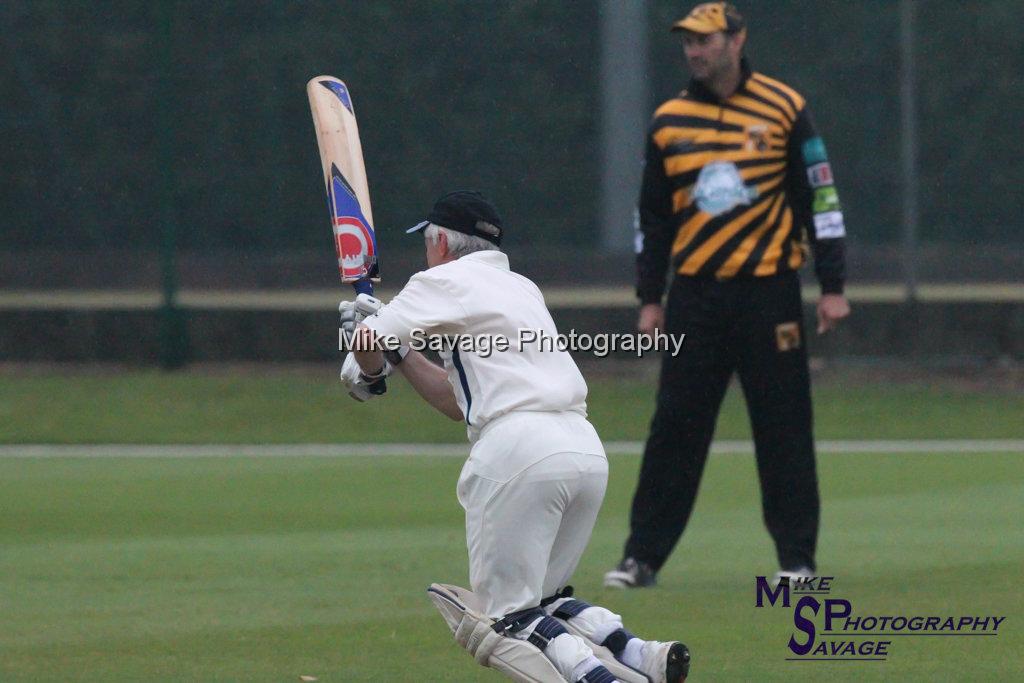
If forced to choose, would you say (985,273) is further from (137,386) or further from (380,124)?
(137,386)

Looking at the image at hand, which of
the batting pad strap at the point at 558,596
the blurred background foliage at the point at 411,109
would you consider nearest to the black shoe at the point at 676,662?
the batting pad strap at the point at 558,596

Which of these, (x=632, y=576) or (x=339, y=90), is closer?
(x=339, y=90)

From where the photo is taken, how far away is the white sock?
4.87m

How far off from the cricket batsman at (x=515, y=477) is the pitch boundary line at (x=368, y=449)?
5446mm

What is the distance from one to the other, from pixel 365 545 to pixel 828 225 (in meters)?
2.38

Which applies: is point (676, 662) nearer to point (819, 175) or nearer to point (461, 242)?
point (461, 242)

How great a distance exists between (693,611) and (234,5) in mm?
8558

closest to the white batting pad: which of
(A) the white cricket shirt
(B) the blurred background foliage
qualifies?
(A) the white cricket shirt

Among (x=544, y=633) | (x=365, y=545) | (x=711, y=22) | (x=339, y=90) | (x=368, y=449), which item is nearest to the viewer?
(x=544, y=633)

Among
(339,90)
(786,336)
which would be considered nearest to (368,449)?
(786,336)

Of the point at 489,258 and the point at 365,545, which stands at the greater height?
the point at 489,258

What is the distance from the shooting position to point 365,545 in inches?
305

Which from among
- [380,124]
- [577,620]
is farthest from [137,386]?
[577,620]

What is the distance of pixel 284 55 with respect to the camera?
13.7m
